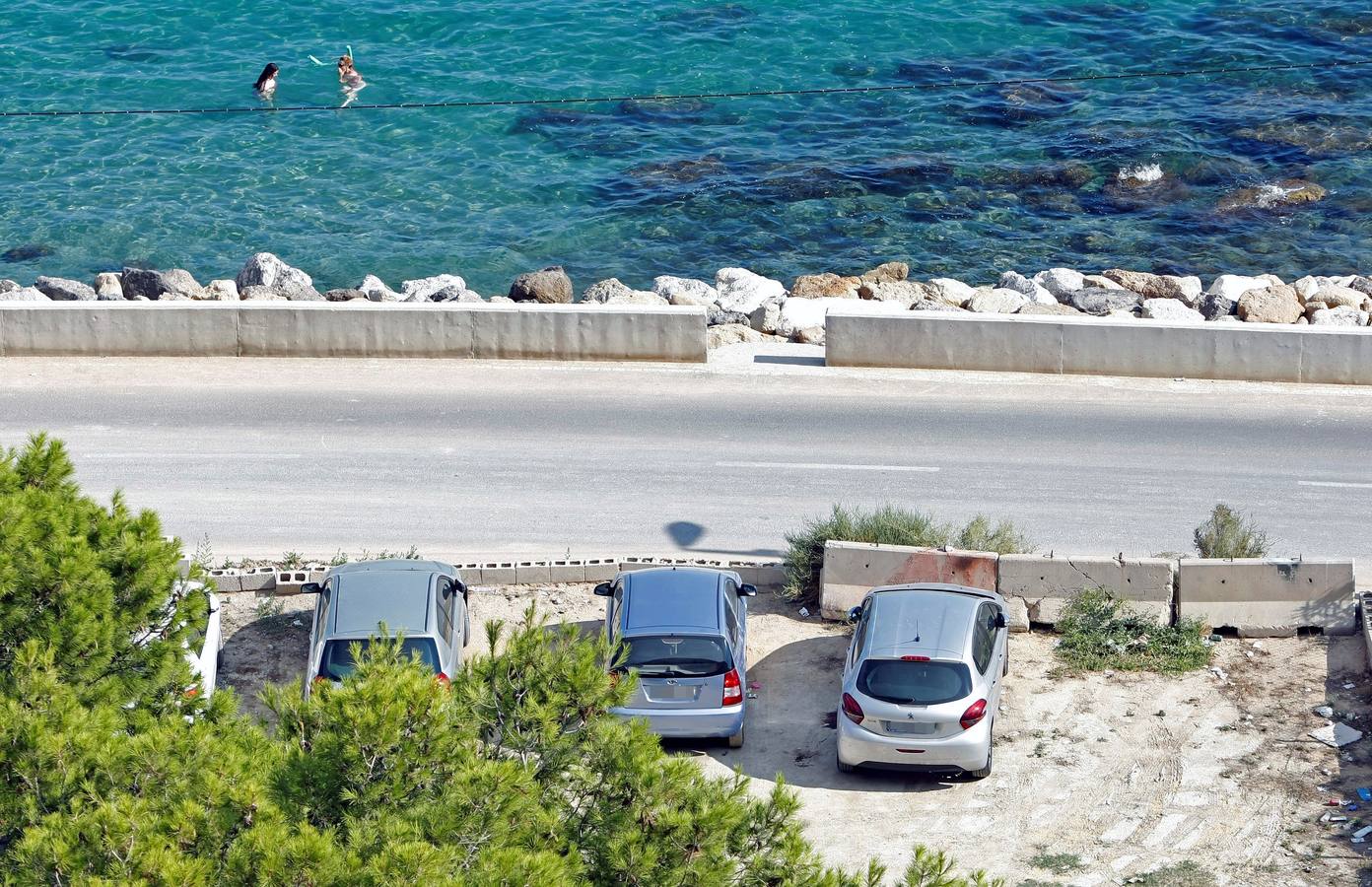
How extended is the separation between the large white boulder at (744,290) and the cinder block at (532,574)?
11.7 metres

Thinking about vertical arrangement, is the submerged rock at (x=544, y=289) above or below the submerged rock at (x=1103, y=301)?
above

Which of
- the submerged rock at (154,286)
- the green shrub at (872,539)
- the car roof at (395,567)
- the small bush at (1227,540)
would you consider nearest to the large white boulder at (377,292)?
the submerged rock at (154,286)

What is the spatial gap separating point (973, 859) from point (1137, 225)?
85.7ft

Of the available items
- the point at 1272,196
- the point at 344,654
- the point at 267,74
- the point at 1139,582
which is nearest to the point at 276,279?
the point at 267,74

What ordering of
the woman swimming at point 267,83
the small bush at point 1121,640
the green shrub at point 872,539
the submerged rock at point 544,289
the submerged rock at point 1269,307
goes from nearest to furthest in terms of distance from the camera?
the small bush at point 1121,640, the green shrub at point 872,539, the submerged rock at point 1269,307, the submerged rock at point 544,289, the woman swimming at point 267,83

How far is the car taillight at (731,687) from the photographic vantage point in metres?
15.7

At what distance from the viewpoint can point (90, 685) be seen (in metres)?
10.3

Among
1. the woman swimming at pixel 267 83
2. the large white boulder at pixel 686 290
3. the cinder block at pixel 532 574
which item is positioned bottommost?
the cinder block at pixel 532 574

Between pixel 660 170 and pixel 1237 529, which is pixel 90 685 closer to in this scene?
pixel 1237 529

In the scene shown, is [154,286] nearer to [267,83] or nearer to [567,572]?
[267,83]

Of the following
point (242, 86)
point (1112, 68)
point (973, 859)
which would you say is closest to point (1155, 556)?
point (973, 859)

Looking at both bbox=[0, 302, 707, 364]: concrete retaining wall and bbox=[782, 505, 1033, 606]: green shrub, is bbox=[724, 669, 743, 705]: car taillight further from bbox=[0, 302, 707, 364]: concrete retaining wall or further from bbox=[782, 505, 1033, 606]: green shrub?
bbox=[0, 302, 707, 364]: concrete retaining wall

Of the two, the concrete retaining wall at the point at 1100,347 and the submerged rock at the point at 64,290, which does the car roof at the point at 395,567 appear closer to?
the concrete retaining wall at the point at 1100,347

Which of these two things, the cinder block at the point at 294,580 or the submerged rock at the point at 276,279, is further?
the submerged rock at the point at 276,279
